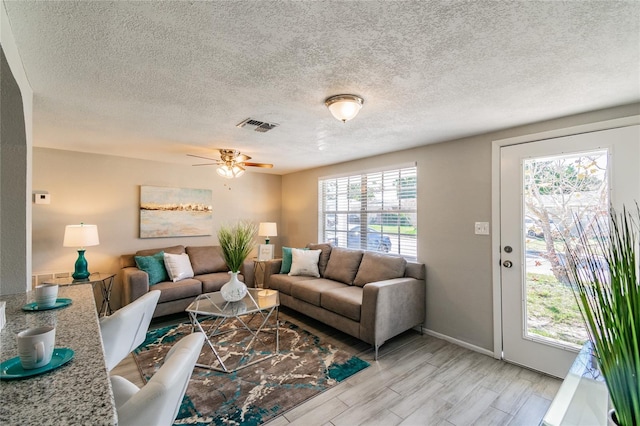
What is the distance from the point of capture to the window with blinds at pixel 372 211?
378cm

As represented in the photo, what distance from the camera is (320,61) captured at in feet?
5.38

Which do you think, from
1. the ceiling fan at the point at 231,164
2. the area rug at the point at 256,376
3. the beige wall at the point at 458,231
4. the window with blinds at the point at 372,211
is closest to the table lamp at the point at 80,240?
the area rug at the point at 256,376

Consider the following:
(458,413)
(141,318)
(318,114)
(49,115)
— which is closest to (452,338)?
(458,413)

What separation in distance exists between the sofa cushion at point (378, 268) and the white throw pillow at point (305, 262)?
75 cm

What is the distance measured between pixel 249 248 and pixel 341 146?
173 centimetres

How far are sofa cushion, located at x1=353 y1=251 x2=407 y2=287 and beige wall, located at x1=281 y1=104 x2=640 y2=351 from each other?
0.33m

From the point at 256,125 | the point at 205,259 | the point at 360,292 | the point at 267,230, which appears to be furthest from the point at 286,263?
the point at 256,125

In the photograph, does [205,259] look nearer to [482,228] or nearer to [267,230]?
[267,230]

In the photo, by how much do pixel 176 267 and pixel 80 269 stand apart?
1.08m

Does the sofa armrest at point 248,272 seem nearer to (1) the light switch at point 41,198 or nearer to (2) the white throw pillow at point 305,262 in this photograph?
(2) the white throw pillow at point 305,262

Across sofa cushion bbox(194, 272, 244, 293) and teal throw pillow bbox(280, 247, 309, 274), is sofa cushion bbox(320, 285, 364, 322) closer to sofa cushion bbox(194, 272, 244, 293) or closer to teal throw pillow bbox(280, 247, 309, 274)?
teal throw pillow bbox(280, 247, 309, 274)

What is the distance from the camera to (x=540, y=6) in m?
1.21

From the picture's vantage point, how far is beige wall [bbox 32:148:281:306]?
3695 mm

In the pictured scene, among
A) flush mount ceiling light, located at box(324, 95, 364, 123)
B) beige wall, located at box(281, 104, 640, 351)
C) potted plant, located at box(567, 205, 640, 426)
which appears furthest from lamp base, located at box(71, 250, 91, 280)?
potted plant, located at box(567, 205, 640, 426)
